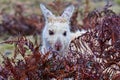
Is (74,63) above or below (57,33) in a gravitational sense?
below

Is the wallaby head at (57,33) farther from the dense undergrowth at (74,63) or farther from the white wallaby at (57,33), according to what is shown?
the dense undergrowth at (74,63)

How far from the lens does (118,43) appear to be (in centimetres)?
513

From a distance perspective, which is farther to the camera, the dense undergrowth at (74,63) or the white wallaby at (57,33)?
the white wallaby at (57,33)

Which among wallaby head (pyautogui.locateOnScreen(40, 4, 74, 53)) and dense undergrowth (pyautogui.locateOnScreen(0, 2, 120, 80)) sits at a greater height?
wallaby head (pyautogui.locateOnScreen(40, 4, 74, 53))

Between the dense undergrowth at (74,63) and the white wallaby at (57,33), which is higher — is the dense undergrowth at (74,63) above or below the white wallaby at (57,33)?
below

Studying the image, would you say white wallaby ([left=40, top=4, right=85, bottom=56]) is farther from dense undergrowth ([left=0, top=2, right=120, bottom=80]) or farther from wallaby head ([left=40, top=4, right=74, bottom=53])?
dense undergrowth ([left=0, top=2, right=120, bottom=80])

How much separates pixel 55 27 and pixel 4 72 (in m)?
2.57

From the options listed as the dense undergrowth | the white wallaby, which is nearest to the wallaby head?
the white wallaby

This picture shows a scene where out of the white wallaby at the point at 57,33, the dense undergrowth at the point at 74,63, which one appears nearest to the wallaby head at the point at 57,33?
the white wallaby at the point at 57,33

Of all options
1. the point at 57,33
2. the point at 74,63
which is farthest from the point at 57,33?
the point at 74,63

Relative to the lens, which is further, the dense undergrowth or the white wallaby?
the white wallaby

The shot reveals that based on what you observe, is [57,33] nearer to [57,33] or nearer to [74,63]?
[57,33]

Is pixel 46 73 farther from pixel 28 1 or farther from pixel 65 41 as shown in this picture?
pixel 28 1

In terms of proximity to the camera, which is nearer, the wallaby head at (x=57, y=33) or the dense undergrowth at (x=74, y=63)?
the dense undergrowth at (x=74, y=63)
